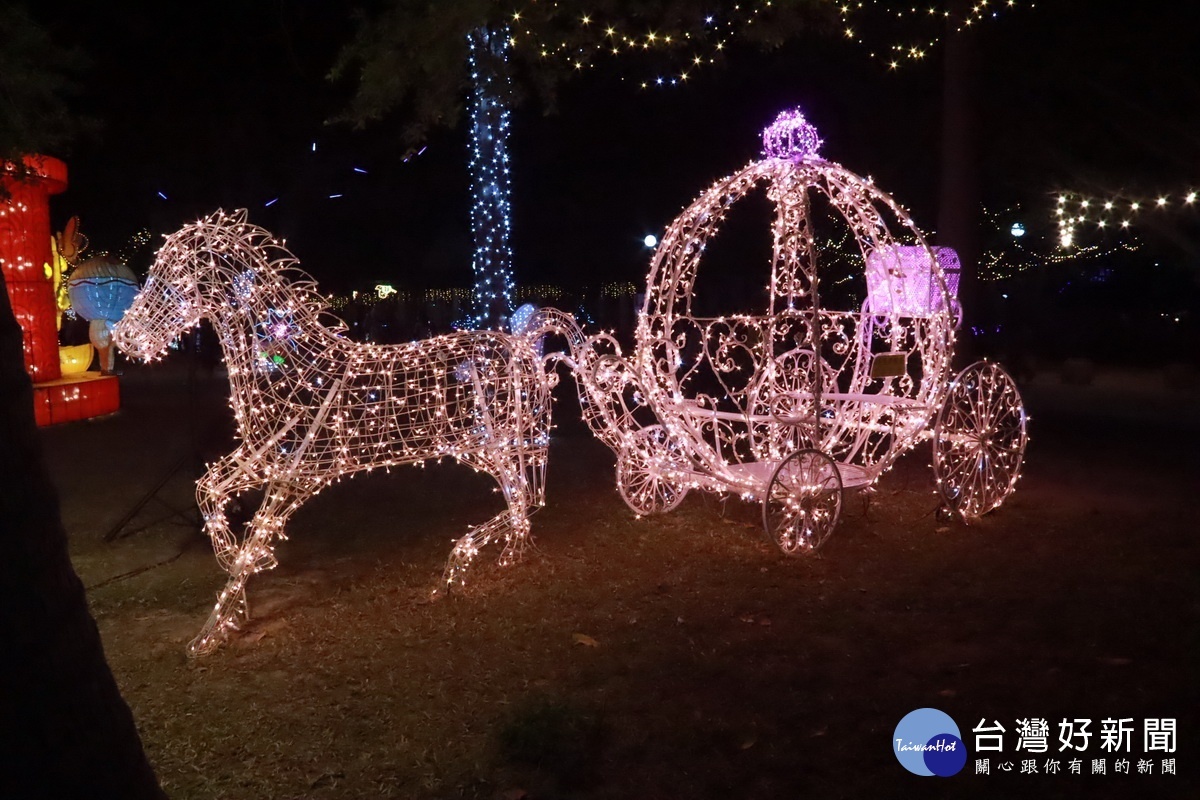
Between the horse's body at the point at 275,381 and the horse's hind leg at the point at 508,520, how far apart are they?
0.46 m

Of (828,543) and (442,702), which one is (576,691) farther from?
(828,543)

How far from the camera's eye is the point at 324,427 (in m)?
4.83

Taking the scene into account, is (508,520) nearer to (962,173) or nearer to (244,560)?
(244,560)

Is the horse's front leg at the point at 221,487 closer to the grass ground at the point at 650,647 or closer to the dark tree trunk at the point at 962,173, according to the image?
the grass ground at the point at 650,647

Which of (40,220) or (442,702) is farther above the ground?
(40,220)

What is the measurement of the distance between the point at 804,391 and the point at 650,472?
1.50 meters

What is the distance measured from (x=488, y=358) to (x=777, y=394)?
110 inches

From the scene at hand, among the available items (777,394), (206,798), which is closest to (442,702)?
(206,798)

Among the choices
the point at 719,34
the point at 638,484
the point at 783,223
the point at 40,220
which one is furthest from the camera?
the point at 40,220

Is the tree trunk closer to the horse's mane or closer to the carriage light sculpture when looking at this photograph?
the carriage light sculpture

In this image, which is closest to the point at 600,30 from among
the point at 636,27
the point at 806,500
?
the point at 636,27

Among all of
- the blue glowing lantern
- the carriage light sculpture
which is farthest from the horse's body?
the blue glowing lantern

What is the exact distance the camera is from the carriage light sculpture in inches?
245

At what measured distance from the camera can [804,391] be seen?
295 inches
